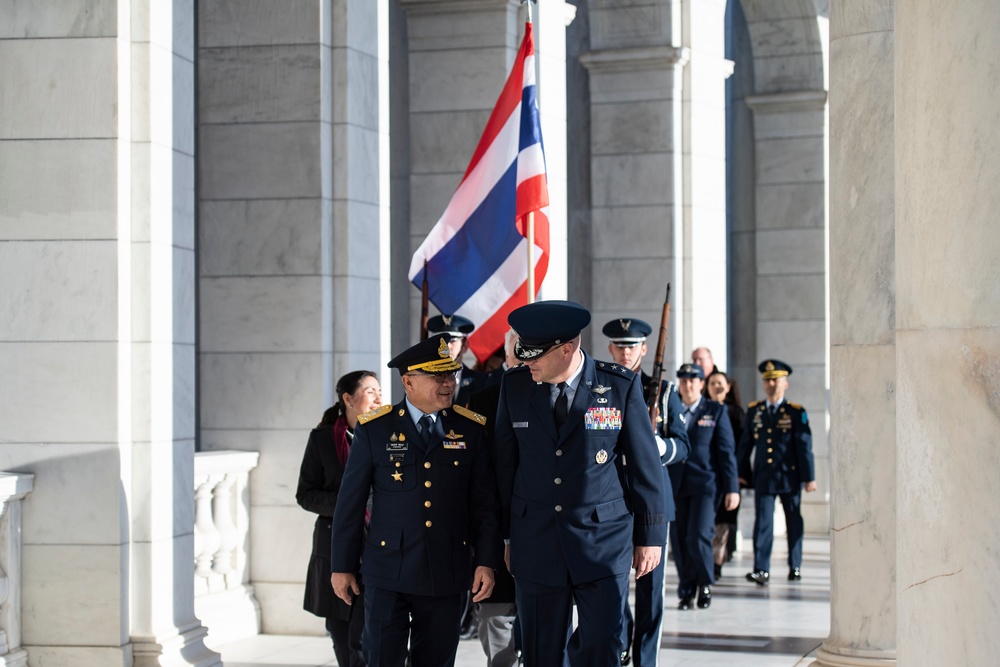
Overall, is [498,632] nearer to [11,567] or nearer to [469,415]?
[469,415]

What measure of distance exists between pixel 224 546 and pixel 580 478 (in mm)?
4159

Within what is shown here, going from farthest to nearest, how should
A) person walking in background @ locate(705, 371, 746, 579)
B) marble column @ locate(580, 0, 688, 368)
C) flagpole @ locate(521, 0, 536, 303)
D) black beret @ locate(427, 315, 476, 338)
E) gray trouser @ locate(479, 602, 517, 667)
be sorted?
marble column @ locate(580, 0, 688, 368)
person walking in background @ locate(705, 371, 746, 579)
black beret @ locate(427, 315, 476, 338)
flagpole @ locate(521, 0, 536, 303)
gray trouser @ locate(479, 602, 517, 667)

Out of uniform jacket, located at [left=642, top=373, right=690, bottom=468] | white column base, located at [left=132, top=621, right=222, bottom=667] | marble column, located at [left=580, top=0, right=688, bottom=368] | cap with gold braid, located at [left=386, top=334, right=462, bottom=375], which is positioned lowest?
white column base, located at [left=132, top=621, right=222, bottom=667]

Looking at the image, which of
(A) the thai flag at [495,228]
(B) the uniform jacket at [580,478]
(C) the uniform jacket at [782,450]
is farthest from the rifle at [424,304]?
(C) the uniform jacket at [782,450]

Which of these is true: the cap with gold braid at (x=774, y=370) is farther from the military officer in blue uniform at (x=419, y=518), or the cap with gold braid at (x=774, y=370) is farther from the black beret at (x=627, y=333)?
the military officer in blue uniform at (x=419, y=518)

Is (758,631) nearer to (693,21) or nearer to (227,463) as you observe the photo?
(227,463)

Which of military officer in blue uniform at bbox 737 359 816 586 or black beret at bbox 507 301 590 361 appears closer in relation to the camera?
black beret at bbox 507 301 590 361

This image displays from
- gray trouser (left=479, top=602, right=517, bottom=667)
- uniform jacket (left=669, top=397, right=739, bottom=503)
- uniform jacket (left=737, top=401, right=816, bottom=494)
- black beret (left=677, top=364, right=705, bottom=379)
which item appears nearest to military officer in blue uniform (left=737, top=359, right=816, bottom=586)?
uniform jacket (left=737, top=401, right=816, bottom=494)

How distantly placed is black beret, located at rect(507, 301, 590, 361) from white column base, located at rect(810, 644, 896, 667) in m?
2.44

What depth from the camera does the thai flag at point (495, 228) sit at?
9531 millimetres

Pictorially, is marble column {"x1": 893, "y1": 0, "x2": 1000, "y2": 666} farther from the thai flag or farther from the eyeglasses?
the thai flag

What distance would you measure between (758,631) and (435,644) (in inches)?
194

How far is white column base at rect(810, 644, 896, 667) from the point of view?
25.4 feet

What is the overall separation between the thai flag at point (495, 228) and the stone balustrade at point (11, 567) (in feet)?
9.90
